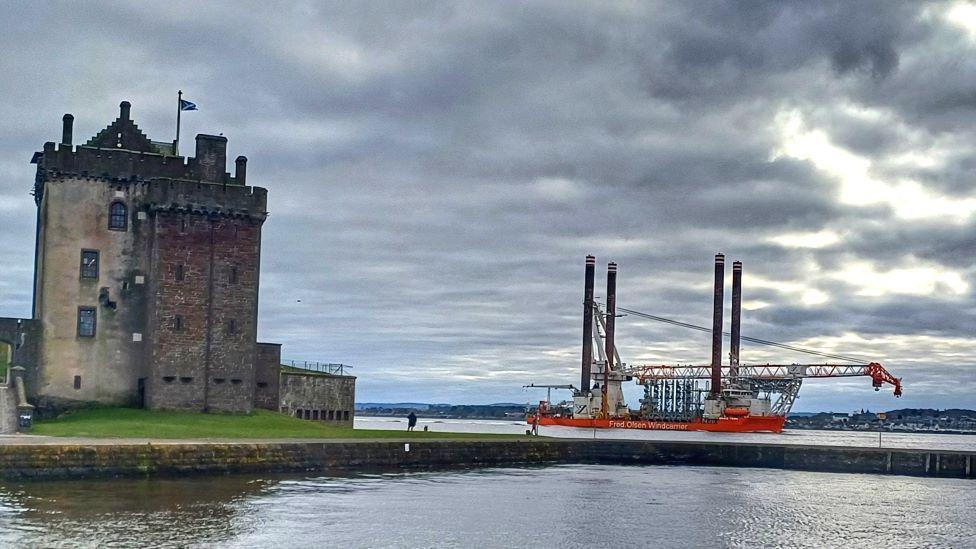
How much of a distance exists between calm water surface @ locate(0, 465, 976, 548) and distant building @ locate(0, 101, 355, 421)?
14.8 m

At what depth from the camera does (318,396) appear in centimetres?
6125

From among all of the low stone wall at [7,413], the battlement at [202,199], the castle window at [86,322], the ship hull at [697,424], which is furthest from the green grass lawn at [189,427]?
the ship hull at [697,424]

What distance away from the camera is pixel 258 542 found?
26406mm

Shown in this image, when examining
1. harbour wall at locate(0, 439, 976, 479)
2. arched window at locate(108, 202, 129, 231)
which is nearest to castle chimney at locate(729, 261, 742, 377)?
harbour wall at locate(0, 439, 976, 479)

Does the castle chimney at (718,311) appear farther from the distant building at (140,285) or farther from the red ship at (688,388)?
the distant building at (140,285)

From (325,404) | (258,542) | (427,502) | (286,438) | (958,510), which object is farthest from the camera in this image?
(325,404)

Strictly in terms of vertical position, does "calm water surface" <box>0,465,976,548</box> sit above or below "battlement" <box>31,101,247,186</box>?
below

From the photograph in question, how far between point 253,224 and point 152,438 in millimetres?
16738

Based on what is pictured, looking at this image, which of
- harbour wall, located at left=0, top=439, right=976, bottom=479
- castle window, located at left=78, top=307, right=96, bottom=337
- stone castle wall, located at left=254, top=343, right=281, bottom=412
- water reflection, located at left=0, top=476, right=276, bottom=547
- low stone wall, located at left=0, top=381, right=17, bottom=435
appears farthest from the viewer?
stone castle wall, located at left=254, top=343, right=281, bottom=412

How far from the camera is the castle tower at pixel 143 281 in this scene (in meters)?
53.5

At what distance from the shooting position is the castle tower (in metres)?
53.5

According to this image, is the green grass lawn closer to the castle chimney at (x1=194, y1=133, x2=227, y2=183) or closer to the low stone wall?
the low stone wall

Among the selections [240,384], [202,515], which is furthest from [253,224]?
[202,515]

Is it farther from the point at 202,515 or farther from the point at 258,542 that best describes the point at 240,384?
the point at 258,542
